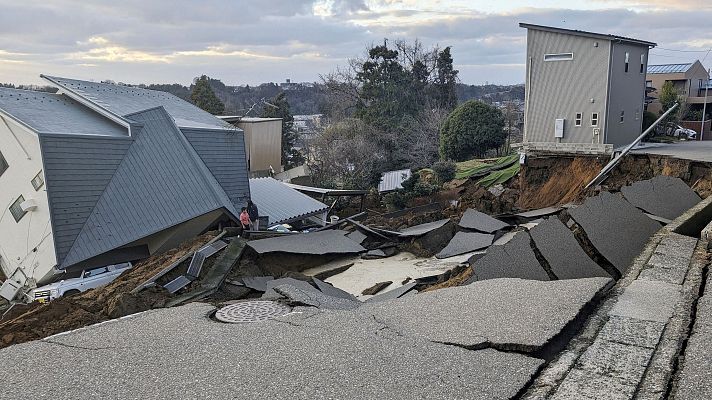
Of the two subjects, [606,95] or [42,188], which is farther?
[606,95]

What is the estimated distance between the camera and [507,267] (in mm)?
7336

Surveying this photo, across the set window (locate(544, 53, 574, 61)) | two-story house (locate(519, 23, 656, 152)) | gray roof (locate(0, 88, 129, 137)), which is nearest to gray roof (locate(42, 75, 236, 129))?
gray roof (locate(0, 88, 129, 137))

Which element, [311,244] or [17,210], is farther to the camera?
[17,210]

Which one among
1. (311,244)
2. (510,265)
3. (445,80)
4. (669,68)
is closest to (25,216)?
(311,244)

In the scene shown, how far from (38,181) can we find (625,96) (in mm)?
20662

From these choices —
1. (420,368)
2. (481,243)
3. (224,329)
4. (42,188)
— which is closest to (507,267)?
(420,368)

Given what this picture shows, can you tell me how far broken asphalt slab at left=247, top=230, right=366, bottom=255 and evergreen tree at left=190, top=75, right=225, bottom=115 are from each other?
117 feet

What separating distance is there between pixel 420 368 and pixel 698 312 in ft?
9.27

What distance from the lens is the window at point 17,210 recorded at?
1499 cm

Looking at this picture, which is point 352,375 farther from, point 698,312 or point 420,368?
point 698,312

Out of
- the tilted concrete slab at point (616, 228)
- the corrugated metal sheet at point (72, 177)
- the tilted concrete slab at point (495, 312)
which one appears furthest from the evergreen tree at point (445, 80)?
the tilted concrete slab at point (495, 312)

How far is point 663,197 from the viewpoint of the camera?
35.7 ft

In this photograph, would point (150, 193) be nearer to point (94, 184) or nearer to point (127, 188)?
point (127, 188)

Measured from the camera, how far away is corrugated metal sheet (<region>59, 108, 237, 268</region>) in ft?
48.0
